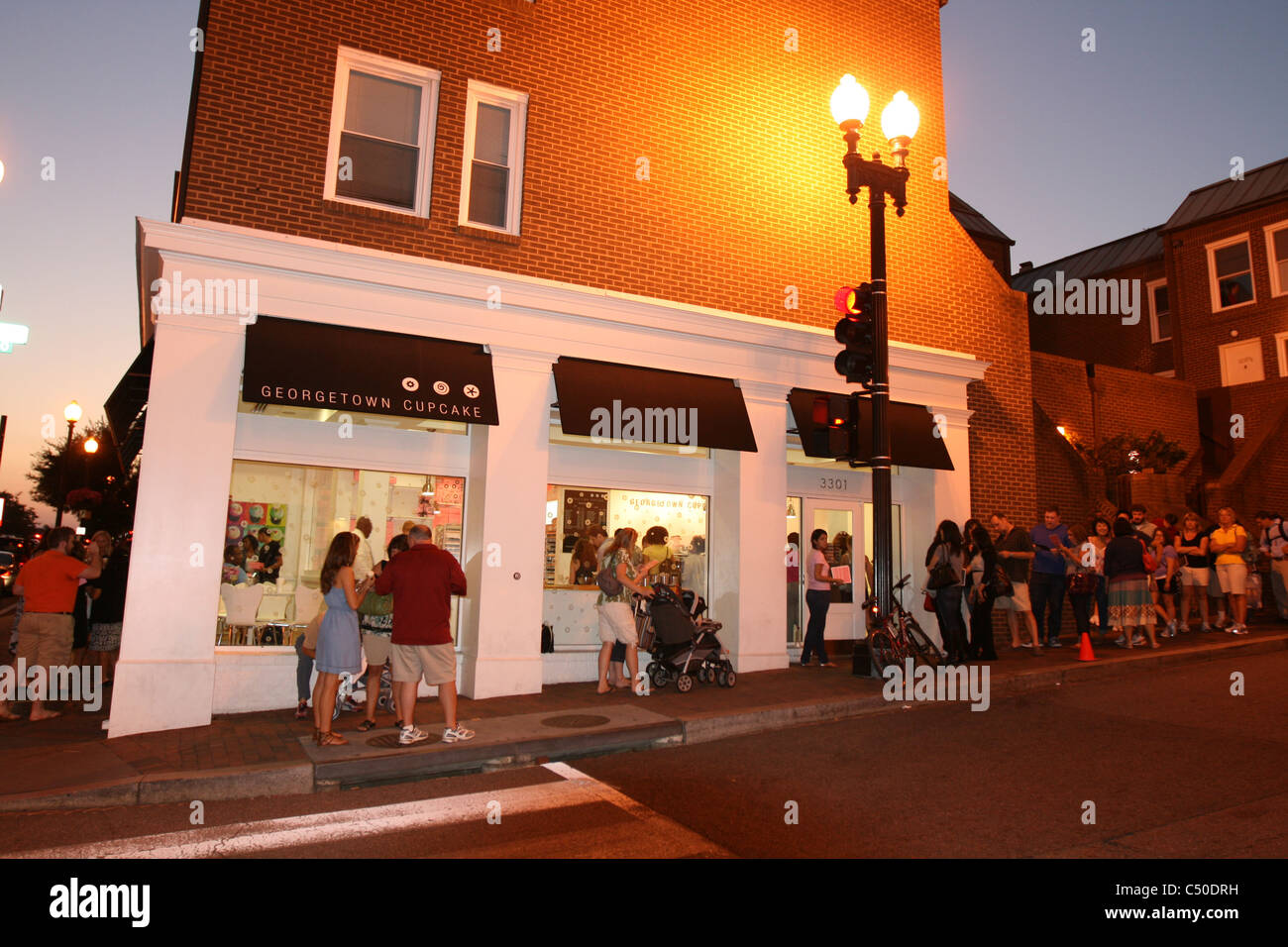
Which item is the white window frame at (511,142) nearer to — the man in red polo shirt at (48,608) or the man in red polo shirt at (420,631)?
the man in red polo shirt at (420,631)

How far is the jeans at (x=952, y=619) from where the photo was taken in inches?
418

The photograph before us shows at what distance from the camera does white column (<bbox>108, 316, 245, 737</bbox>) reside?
7.90 metres

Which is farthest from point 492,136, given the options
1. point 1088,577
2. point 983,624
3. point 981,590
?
Answer: point 1088,577

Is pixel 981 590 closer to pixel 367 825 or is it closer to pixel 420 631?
pixel 420 631

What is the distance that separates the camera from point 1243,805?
17.3 feet

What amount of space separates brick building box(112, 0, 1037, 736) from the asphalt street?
2897mm

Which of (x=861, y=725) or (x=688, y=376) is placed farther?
(x=688, y=376)

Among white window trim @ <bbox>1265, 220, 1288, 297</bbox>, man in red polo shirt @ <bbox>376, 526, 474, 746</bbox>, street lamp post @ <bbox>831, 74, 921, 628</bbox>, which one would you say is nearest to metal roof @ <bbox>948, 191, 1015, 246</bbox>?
white window trim @ <bbox>1265, 220, 1288, 297</bbox>

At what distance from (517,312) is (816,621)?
226 inches

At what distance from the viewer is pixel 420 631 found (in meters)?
7.24

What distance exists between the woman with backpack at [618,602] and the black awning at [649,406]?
4.45 ft
